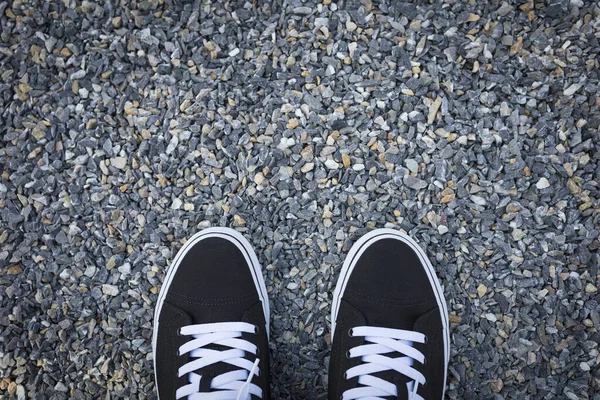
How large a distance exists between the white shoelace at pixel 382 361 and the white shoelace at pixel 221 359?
0.26 m

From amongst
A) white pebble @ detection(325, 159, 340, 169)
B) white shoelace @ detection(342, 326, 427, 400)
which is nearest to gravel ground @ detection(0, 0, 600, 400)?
white pebble @ detection(325, 159, 340, 169)

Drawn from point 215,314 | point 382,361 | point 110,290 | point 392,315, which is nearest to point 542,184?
point 392,315

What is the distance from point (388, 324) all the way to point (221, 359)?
45 cm

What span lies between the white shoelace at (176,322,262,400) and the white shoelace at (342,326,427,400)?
26cm

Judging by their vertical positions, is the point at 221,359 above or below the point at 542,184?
below

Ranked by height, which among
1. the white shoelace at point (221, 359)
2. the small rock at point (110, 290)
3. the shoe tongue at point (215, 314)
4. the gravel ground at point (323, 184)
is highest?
the gravel ground at point (323, 184)

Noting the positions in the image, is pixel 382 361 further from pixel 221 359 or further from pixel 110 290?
pixel 110 290

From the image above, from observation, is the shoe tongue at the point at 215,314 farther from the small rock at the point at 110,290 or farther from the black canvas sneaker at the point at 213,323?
the small rock at the point at 110,290

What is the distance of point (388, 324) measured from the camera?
4.06 feet

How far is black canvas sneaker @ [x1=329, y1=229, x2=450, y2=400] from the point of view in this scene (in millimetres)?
1210

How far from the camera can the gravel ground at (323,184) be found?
4.16 ft

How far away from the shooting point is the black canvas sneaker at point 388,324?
1.21m

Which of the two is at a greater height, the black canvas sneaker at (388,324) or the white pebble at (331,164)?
the white pebble at (331,164)

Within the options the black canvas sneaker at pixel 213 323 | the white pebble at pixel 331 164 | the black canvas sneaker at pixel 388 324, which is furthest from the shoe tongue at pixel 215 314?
the white pebble at pixel 331 164
